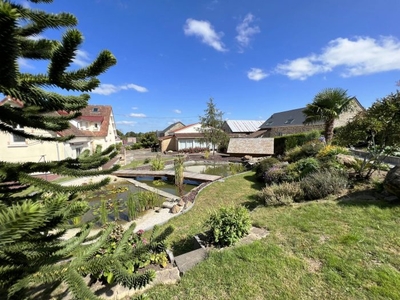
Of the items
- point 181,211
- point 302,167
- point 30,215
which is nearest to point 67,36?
point 30,215

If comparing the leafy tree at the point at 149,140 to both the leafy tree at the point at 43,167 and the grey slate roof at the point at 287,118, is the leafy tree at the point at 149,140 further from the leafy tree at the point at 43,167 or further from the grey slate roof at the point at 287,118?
the leafy tree at the point at 43,167

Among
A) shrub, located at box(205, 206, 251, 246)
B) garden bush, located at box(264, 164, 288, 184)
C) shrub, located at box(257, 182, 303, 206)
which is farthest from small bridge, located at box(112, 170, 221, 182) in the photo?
shrub, located at box(205, 206, 251, 246)

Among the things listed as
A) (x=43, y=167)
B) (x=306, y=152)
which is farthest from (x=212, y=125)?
(x=43, y=167)

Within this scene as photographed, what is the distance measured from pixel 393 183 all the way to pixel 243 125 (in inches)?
1902

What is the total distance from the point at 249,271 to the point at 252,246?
0.80 m

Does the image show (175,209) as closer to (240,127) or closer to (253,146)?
(253,146)

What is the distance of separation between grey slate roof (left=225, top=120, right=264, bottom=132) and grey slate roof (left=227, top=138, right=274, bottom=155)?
2490 centimetres

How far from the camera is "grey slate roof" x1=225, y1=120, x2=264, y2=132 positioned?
170 feet

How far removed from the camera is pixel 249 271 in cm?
396

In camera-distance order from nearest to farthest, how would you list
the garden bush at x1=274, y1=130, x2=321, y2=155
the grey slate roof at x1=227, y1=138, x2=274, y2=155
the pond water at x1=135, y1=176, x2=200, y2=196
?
the pond water at x1=135, y1=176, x2=200, y2=196, the garden bush at x1=274, y1=130, x2=321, y2=155, the grey slate roof at x1=227, y1=138, x2=274, y2=155

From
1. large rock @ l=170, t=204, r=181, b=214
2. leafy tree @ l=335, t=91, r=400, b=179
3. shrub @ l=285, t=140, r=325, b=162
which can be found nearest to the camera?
leafy tree @ l=335, t=91, r=400, b=179

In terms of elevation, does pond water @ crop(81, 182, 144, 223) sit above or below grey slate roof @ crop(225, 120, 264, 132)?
below

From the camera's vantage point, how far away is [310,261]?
4.11m

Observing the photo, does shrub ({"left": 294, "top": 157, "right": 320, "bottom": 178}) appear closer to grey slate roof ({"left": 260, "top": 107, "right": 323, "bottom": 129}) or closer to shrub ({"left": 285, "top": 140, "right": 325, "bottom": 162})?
shrub ({"left": 285, "top": 140, "right": 325, "bottom": 162})
